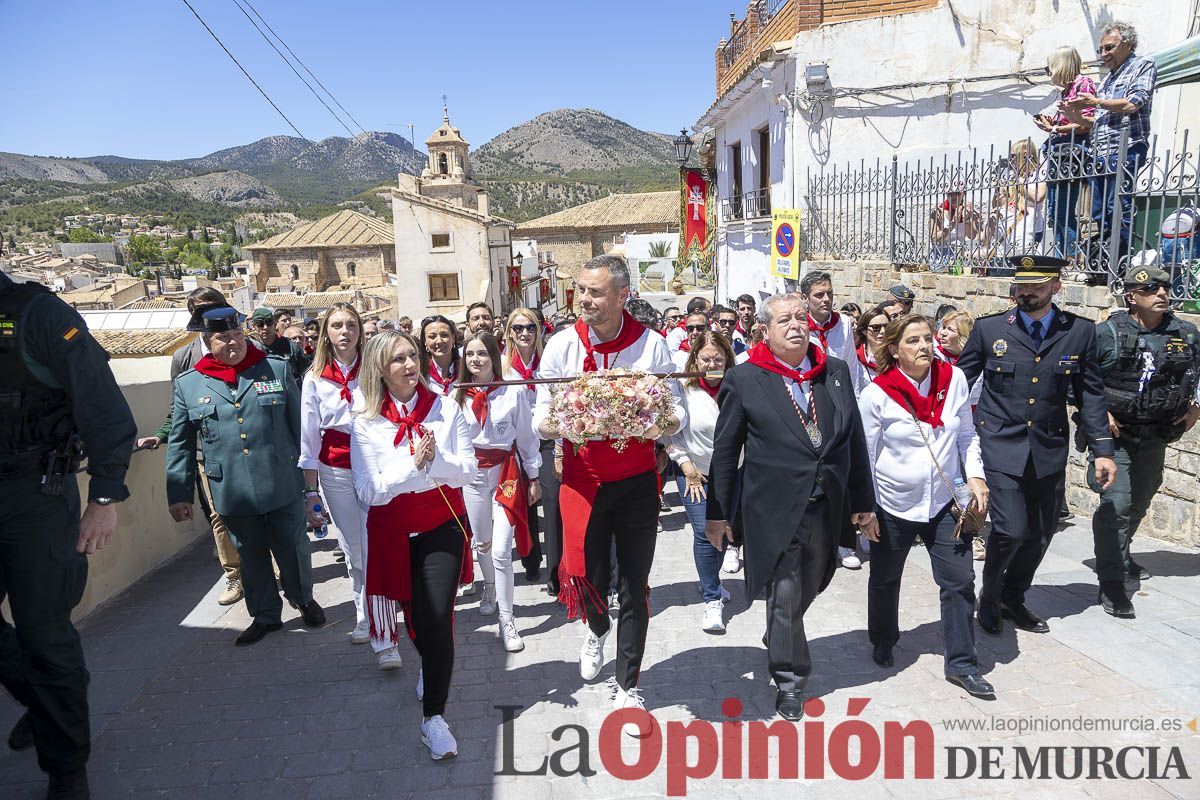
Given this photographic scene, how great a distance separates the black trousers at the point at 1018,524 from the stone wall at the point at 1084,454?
185cm

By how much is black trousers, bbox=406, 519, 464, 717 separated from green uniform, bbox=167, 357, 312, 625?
170 centimetres

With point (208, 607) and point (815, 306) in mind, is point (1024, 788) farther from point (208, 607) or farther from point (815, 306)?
point (208, 607)

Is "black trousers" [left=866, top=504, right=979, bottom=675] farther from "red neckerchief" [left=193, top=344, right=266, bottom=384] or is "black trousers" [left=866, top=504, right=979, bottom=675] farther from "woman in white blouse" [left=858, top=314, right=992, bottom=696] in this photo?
"red neckerchief" [left=193, top=344, right=266, bottom=384]

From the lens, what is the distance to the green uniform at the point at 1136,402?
15.8ft

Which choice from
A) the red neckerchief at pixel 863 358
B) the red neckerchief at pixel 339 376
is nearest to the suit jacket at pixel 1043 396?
the red neckerchief at pixel 863 358

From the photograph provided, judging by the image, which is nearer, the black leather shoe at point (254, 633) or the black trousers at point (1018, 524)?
the black trousers at point (1018, 524)

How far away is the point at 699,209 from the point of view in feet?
75.9

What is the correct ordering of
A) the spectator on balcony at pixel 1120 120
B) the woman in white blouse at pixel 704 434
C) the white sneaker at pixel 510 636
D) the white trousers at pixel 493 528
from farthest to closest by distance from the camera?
the spectator on balcony at pixel 1120 120, the woman in white blouse at pixel 704 434, the white trousers at pixel 493 528, the white sneaker at pixel 510 636

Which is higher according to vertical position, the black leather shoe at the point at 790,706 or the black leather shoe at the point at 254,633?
the black leather shoe at the point at 790,706

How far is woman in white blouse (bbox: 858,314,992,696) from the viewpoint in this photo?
4.06 metres

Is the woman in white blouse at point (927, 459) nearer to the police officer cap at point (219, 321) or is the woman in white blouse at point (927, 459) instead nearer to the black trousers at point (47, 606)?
the police officer cap at point (219, 321)

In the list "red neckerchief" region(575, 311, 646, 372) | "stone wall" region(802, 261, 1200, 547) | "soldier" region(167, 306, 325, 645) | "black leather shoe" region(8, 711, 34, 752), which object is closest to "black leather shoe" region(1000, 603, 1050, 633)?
"stone wall" region(802, 261, 1200, 547)

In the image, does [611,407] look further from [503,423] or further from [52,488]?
[52,488]

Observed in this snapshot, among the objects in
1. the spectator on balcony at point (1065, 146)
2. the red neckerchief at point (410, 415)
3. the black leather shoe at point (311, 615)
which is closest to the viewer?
the red neckerchief at point (410, 415)
